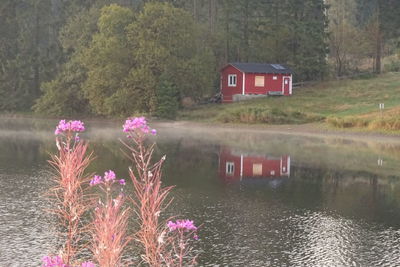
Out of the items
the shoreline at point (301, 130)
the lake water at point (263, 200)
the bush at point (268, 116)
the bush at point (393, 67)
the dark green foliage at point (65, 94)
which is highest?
the bush at point (393, 67)

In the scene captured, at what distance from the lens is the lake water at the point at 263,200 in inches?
576

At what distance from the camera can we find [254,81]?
247ft

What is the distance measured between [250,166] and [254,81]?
45.7m

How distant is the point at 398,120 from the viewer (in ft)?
158

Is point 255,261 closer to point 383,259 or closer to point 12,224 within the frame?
point 383,259

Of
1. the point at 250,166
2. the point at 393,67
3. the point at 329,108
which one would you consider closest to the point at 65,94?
the point at 329,108

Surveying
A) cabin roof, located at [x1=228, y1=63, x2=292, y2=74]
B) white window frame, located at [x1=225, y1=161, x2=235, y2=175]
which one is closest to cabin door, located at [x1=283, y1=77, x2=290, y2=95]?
cabin roof, located at [x1=228, y1=63, x2=292, y2=74]

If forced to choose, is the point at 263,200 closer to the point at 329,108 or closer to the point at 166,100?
the point at 329,108

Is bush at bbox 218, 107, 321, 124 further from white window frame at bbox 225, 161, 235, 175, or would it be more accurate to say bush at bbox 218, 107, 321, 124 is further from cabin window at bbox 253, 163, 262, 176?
cabin window at bbox 253, 163, 262, 176

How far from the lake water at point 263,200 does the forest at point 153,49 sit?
28.5 metres

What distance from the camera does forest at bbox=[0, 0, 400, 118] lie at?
69.2 meters

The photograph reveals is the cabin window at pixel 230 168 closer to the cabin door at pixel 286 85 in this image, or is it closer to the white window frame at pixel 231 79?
the white window frame at pixel 231 79

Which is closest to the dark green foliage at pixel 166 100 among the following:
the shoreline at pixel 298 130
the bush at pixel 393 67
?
the shoreline at pixel 298 130

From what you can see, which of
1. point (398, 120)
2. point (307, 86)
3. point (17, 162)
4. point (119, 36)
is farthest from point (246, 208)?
point (307, 86)
